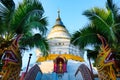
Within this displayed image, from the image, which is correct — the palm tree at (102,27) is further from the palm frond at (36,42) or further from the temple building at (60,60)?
the temple building at (60,60)

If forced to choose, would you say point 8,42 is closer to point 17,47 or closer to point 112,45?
point 17,47

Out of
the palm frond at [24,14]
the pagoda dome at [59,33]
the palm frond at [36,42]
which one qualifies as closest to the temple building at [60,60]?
the pagoda dome at [59,33]

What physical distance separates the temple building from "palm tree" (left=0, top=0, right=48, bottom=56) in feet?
→ 31.9

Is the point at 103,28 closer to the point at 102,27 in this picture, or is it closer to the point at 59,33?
the point at 102,27

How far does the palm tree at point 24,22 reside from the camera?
1441 centimetres

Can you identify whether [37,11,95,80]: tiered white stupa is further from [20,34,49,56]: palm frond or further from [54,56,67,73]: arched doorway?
[20,34,49,56]: palm frond

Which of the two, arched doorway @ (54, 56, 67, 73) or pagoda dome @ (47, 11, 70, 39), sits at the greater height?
pagoda dome @ (47, 11, 70, 39)

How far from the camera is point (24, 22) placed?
14.6 meters

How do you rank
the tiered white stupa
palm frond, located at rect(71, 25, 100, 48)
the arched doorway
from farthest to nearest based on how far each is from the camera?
the tiered white stupa, the arched doorway, palm frond, located at rect(71, 25, 100, 48)

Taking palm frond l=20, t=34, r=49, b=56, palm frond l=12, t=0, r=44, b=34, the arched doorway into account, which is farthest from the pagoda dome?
palm frond l=12, t=0, r=44, b=34

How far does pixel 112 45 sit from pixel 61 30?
104 feet

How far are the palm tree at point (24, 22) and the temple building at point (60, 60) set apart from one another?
382 inches

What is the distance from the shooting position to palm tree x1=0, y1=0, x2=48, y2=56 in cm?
1441

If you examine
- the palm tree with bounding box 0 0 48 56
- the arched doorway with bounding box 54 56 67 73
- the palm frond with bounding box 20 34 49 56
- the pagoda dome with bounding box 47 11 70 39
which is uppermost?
the pagoda dome with bounding box 47 11 70 39
